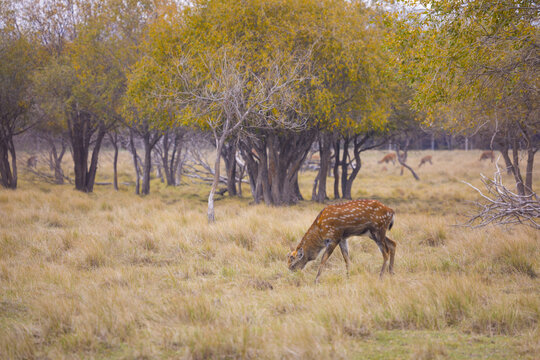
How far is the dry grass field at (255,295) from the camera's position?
16.9 feet

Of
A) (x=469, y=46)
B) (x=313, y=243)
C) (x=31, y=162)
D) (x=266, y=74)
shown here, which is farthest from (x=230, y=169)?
Answer: (x=31, y=162)

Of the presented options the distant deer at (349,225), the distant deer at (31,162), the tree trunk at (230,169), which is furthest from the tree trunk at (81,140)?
the distant deer at (349,225)

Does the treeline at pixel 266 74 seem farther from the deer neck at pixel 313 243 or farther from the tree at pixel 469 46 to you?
the deer neck at pixel 313 243

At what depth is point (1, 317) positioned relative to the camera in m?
6.42

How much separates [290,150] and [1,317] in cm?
1426

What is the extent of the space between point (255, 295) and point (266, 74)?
30.8 feet

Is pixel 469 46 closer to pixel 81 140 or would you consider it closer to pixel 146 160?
pixel 146 160

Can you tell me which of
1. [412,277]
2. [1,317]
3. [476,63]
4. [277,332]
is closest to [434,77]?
[476,63]

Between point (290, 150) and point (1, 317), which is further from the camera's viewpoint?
point (290, 150)

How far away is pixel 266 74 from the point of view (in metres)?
15.1

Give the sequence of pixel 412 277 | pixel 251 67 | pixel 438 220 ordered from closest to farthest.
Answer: pixel 412 277
pixel 438 220
pixel 251 67

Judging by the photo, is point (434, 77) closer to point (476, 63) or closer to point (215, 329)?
point (476, 63)

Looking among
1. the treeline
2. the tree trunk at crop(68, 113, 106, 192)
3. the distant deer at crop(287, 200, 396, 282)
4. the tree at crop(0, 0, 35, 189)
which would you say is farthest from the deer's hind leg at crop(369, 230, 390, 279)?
the tree at crop(0, 0, 35, 189)

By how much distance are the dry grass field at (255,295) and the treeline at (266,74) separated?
8.83ft
